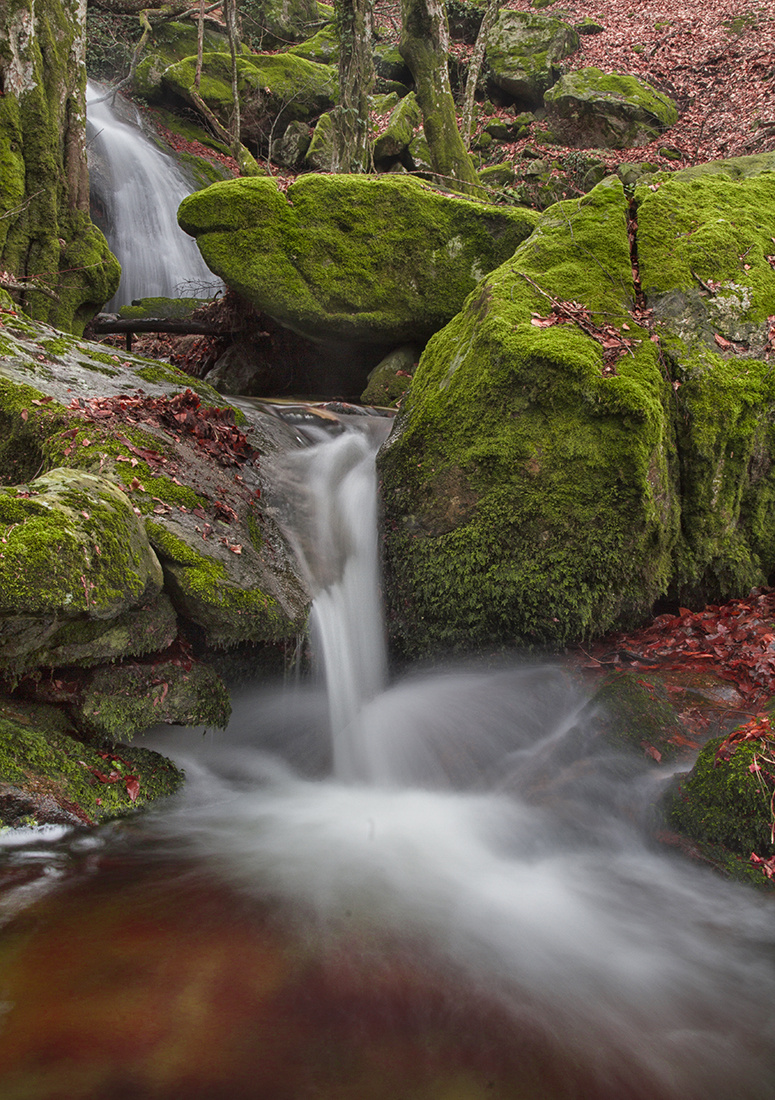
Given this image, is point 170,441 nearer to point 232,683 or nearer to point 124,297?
point 232,683

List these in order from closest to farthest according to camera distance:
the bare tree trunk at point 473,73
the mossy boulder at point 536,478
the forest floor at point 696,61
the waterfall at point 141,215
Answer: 1. the mossy boulder at point 536,478
2. the waterfall at point 141,215
3. the forest floor at point 696,61
4. the bare tree trunk at point 473,73

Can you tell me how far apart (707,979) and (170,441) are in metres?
4.58

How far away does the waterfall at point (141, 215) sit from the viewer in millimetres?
13953

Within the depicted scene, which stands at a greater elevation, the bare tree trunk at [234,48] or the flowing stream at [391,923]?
the bare tree trunk at [234,48]

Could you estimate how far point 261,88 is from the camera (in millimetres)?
19656

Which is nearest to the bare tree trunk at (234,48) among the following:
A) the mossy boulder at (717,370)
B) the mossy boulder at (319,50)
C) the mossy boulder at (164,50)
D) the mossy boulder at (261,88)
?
the mossy boulder at (261,88)

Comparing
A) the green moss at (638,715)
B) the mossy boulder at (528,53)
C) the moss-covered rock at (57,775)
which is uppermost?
the mossy boulder at (528,53)

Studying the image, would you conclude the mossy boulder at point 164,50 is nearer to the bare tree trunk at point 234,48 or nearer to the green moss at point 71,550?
the bare tree trunk at point 234,48

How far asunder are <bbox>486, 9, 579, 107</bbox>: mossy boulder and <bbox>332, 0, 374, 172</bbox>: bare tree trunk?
9.68 meters

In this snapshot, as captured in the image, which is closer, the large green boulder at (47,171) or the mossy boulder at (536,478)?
the mossy boulder at (536,478)

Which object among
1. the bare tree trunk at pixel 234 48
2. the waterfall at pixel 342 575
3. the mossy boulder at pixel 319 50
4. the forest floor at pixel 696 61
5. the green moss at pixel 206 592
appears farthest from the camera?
the mossy boulder at pixel 319 50

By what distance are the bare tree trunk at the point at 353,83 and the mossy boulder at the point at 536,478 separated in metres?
7.72

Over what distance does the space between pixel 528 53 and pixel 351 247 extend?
1517 cm

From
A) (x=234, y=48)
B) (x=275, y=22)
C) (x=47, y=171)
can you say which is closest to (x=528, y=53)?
(x=234, y=48)
